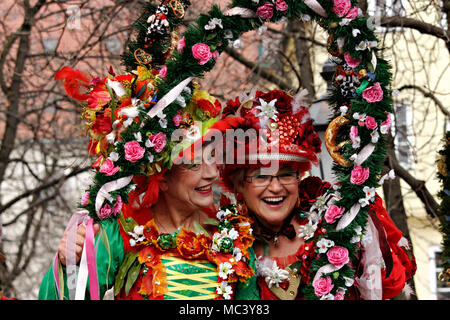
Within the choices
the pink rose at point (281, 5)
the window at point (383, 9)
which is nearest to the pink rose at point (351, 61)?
the pink rose at point (281, 5)

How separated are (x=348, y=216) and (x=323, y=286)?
352 millimetres

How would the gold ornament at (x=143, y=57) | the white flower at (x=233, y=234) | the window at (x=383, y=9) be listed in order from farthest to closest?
1. the window at (x=383, y=9)
2. the gold ornament at (x=143, y=57)
3. the white flower at (x=233, y=234)

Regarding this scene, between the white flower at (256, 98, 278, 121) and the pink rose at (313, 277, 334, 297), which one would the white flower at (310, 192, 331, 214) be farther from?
the white flower at (256, 98, 278, 121)

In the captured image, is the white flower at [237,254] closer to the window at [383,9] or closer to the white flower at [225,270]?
the white flower at [225,270]

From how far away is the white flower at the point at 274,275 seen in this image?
3.62 metres

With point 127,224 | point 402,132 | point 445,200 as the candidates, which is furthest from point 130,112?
point 402,132

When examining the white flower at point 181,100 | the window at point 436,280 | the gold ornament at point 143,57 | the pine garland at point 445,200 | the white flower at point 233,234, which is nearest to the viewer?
the white flower at point 181,100

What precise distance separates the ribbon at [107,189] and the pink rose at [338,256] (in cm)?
105

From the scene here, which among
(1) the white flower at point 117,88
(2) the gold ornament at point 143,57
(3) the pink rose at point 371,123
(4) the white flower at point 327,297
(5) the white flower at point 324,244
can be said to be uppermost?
(2) the gold ornament at point 143,57

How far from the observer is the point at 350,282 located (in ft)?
10.4

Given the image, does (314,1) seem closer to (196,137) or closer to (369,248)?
(196,137)

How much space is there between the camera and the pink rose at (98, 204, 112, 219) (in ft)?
10.5
